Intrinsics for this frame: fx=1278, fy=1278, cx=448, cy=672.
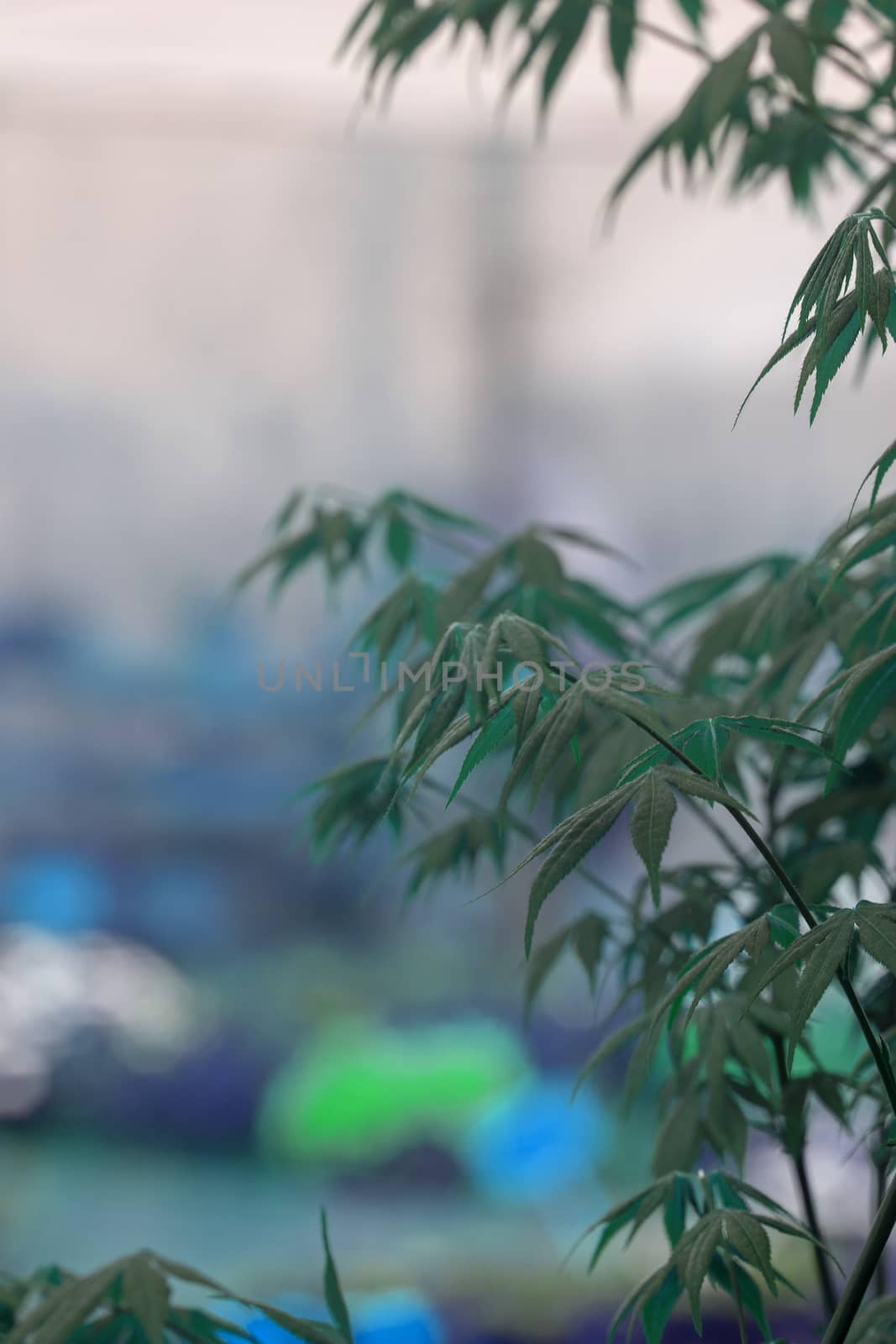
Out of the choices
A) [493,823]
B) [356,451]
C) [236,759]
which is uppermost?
[356,451]

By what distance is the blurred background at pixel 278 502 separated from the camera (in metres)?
2.41

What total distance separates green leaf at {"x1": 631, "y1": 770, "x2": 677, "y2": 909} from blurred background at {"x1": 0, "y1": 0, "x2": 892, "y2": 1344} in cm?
203

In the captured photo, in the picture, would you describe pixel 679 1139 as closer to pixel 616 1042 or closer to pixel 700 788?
pixel 616 1042

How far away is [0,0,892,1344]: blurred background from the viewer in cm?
241

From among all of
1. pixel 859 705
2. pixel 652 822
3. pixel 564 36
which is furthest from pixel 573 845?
pixel 564 36

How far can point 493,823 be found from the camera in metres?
0.72

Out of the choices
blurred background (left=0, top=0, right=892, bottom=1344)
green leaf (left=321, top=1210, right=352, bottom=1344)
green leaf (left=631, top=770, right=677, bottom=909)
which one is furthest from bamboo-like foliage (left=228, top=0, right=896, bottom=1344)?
blurred background (left=0, top=0, right=892, bottom=1344)

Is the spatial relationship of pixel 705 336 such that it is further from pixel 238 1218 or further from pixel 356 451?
pixel 238 1218

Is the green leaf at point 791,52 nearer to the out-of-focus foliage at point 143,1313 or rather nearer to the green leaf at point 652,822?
the green leaf at point 652,822

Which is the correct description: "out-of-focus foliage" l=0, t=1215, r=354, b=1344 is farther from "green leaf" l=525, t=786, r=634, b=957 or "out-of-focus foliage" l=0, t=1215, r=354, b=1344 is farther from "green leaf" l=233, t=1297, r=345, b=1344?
"green leaf" l=525, t=786, r=634, b=957

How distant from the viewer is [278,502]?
2.47 metres

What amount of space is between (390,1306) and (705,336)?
6.04 feet

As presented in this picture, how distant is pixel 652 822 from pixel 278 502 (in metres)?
2.16

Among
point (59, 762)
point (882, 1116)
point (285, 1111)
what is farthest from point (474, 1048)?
point (882, 1116)
